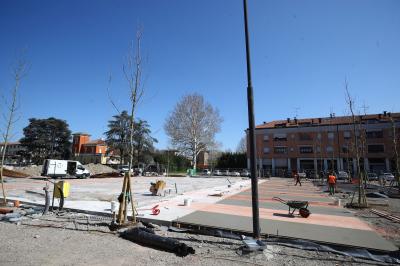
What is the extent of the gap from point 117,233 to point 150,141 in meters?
→ 59.0

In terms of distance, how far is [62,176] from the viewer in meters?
35.8

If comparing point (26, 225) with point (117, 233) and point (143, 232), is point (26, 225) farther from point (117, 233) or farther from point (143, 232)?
point (143, 232)

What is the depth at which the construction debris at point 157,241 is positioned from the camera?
5.65 metres

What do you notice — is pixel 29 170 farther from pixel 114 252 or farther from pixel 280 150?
pixel 280 150

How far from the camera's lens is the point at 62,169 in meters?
35.2

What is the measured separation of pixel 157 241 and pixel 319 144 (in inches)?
2214

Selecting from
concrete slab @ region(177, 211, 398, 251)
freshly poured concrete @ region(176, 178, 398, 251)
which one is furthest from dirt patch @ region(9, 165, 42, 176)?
concrete slab @ region(177, 211, 398, 251)

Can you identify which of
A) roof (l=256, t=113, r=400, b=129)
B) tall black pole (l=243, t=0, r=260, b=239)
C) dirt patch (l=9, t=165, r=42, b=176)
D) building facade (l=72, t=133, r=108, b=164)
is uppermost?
roof (l=256, t=113, r=400, b=129)

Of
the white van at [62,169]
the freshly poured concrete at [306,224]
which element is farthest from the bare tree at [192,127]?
the freshly poured concrete at [306,224]

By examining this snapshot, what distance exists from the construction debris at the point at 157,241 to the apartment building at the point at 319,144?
5016 centimetres

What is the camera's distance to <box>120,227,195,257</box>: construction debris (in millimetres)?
5652

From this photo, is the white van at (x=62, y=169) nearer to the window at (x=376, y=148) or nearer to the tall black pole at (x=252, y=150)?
the tall black pole at (x=252, y=150)

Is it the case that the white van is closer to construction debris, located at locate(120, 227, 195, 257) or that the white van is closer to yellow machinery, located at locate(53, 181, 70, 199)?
yellow machinery, located at locate(53, 181, 70, 199)

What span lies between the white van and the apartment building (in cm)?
3858
